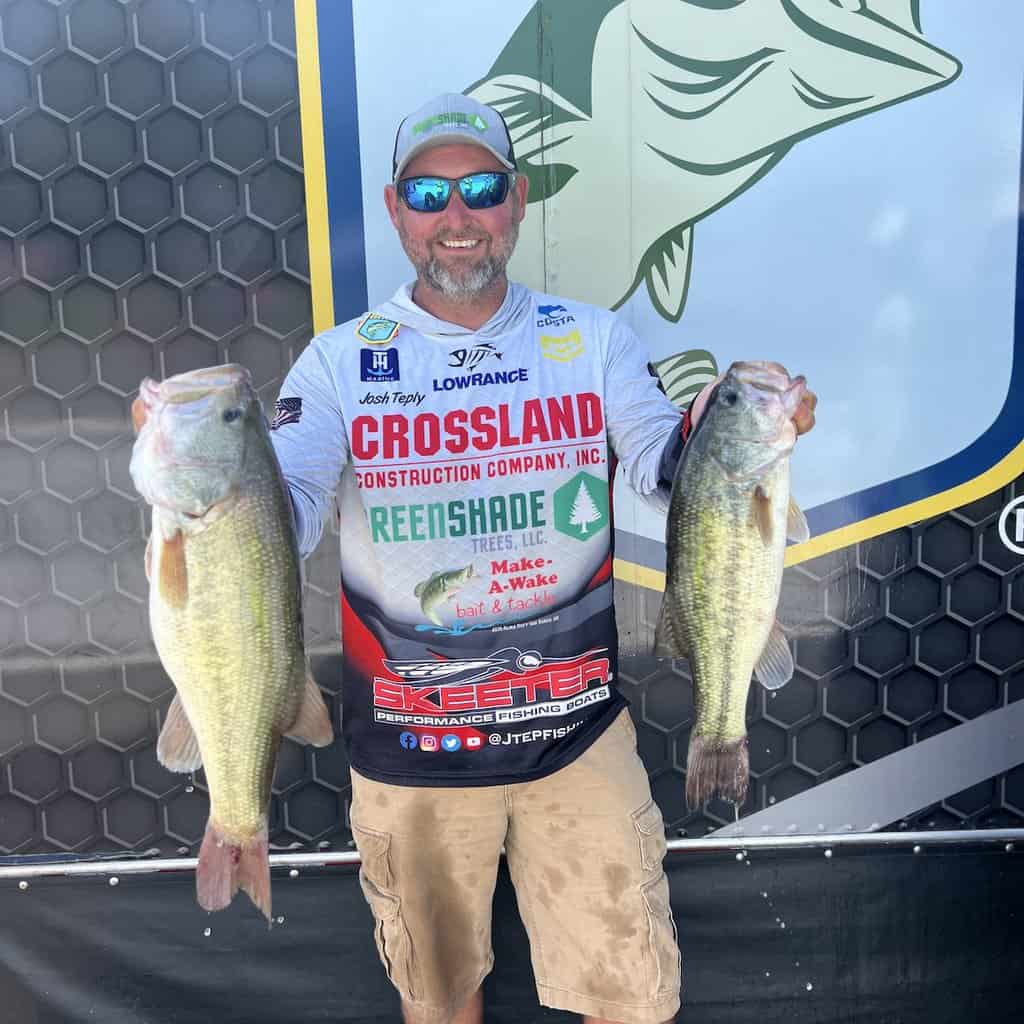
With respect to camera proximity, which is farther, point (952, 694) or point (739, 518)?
point (952, 694)

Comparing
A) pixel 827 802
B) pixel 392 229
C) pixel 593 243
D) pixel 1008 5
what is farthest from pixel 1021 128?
pixel 827 802

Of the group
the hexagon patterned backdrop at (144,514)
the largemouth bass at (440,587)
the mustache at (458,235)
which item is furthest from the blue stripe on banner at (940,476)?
the mustache at (458,235)

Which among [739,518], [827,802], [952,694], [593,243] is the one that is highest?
[593,243]

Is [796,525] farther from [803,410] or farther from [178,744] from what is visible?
[178,744]

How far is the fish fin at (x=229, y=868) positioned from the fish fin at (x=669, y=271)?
1.48 meters

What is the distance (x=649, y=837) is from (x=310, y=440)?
1137mm

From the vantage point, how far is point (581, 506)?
201 cm

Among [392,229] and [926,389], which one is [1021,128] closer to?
[926,389]

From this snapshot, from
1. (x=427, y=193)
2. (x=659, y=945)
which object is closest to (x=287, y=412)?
(x=427, y=193)

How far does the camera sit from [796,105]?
2236mm

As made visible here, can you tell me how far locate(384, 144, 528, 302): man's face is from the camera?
197 cm

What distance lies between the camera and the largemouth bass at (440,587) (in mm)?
1988

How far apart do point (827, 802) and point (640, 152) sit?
1721mm

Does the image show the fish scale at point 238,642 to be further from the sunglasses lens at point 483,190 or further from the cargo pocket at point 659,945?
the cargo pocket at point 659,945
